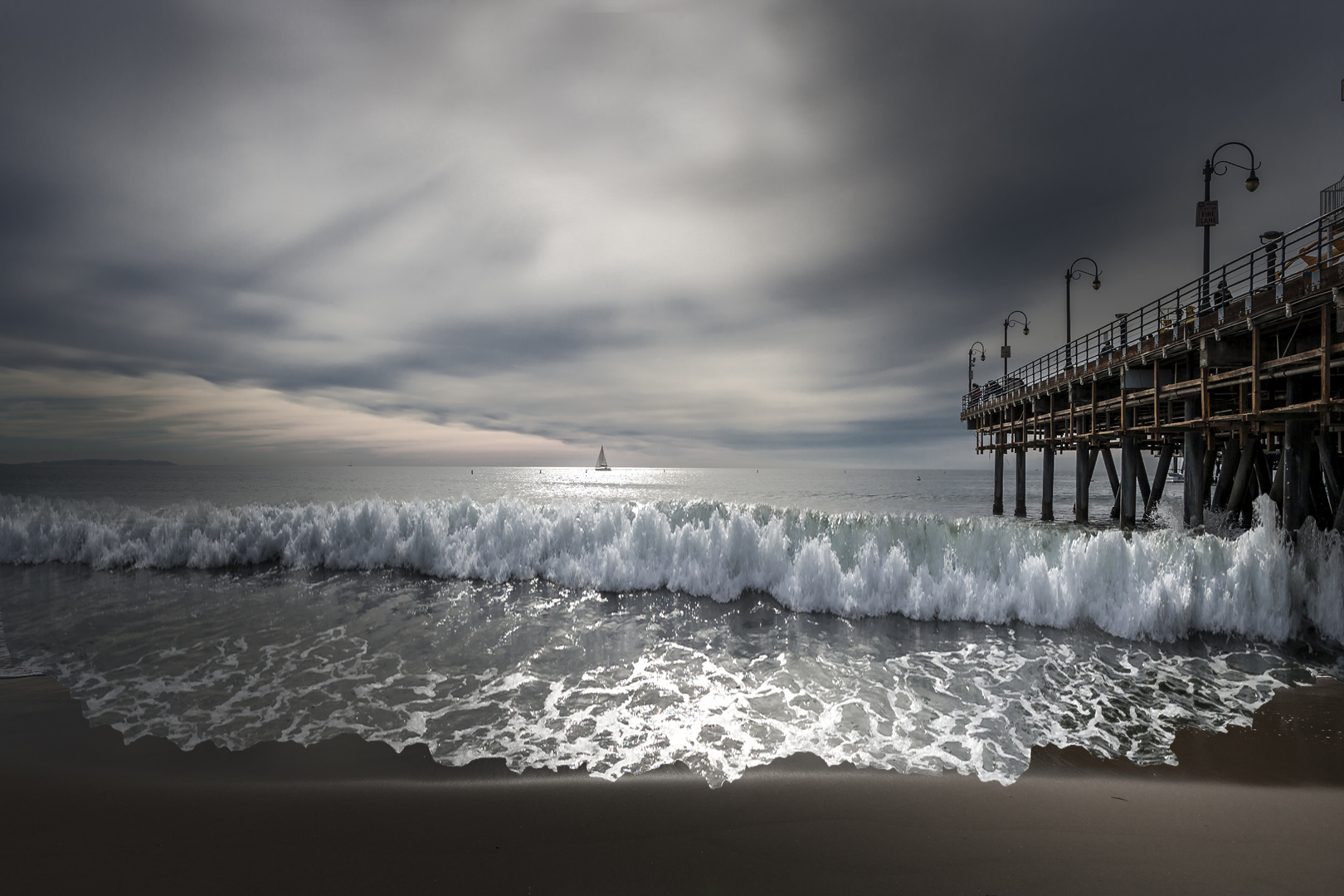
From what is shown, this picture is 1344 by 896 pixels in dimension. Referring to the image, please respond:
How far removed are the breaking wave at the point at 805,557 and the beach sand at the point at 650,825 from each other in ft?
14.8

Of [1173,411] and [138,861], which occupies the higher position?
[1173,411]

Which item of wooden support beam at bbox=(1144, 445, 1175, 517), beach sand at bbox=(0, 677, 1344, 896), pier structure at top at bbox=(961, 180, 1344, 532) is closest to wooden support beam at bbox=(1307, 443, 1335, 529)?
pier structure at top at bbox=(961, 180, 1344, 532)

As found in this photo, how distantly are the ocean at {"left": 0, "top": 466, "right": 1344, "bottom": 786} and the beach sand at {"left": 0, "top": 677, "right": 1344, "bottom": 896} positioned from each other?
0.31 meters

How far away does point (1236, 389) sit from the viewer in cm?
1766

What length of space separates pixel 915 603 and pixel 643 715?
602cm

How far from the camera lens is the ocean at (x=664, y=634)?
5.10 meters

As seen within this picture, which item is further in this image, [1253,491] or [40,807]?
[1253,491]

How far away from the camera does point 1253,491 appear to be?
2067 cm

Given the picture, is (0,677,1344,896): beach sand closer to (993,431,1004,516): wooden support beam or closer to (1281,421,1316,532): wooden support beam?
(1281,421,1316,532): wooden support beam

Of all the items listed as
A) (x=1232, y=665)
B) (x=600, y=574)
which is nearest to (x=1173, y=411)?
(x=1232, y=665)

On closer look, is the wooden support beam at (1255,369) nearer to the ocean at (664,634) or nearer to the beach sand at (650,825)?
the ocean at (664,634)

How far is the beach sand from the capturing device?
10.0 feet

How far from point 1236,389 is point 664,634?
72.2ft

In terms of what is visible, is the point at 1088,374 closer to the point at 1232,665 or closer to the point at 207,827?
the point at 1232,665
